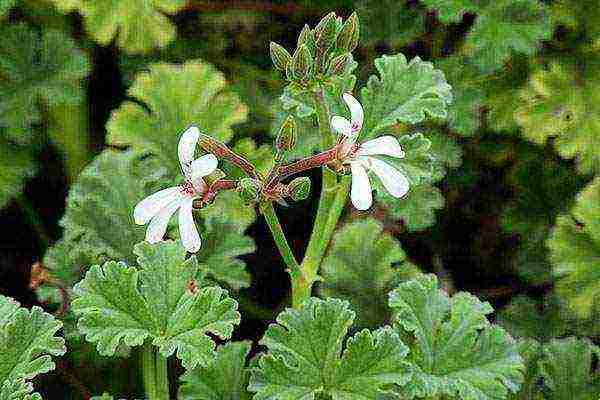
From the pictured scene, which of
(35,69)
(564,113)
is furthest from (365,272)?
(35,69)

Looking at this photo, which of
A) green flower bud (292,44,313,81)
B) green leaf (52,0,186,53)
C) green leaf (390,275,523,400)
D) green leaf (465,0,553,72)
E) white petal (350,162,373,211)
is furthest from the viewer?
green leaf (52,0,186,53)

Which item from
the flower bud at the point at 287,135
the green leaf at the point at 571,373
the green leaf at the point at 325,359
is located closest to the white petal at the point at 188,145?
the flower bud at the point at 287,135

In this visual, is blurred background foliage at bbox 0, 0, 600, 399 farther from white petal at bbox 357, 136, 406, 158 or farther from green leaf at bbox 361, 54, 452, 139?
white petal at bbox 357, 136, 406, 158

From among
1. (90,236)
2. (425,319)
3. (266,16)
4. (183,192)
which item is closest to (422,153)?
(425,319)

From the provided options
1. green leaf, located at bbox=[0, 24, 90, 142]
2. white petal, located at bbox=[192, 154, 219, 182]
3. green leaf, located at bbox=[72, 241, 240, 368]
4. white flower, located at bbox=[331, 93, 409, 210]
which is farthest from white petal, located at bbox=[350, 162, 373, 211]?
green leaf, located at bbox=[0, 24, 90, 142]

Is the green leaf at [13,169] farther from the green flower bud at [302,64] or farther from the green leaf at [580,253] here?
the green leaf at [580,253]

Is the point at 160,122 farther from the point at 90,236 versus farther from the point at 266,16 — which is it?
the point at 266,16

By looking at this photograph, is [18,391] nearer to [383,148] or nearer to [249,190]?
[249,190]
